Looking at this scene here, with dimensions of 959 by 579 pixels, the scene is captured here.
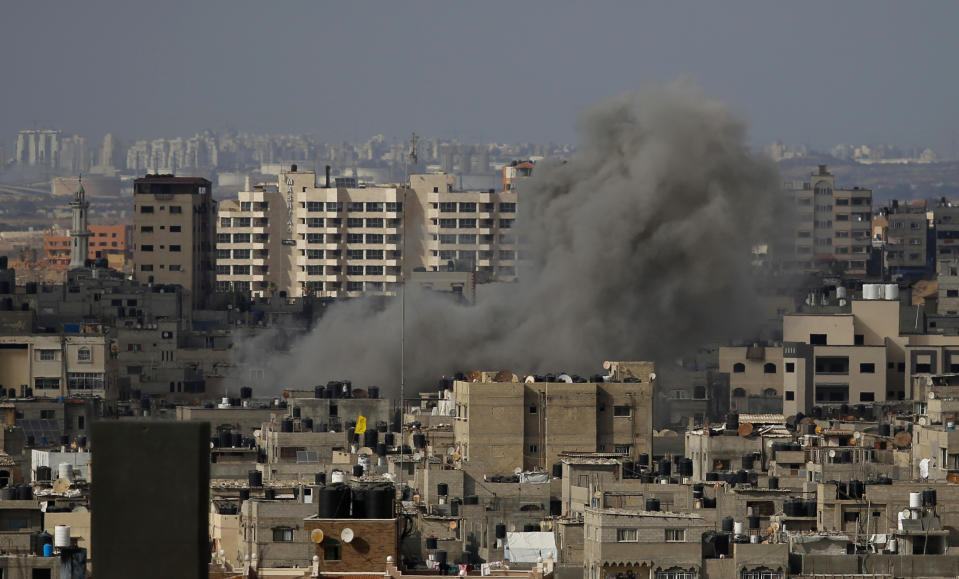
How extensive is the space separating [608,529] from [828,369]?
35988 millimetres

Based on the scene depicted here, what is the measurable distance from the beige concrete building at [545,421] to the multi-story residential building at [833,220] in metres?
72.1

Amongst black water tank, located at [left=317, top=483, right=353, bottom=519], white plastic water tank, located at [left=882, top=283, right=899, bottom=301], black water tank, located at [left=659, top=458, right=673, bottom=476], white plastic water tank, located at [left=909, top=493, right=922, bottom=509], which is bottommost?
black water tank, located at [left=659, top=458, right=673, bottom=476]

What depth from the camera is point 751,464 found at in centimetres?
3919

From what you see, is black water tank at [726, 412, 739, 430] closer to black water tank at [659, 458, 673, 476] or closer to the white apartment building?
black water tank at [659, 458, 673, 476]

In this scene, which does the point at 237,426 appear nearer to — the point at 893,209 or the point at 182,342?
the point at 182,342

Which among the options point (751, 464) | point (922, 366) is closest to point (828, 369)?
point (922, 366)

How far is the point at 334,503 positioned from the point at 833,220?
105254 millimetres

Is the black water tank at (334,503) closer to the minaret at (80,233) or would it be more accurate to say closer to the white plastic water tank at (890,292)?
the white plastic water tank at (890,292)

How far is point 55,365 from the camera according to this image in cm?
5438

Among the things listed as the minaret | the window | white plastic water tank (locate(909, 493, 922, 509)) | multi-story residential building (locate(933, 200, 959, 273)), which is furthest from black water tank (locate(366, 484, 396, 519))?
multi-story residential building (locate(933, 200, 959, 273))

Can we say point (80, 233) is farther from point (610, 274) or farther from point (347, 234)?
point (610, 274)

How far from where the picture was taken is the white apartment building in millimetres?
118062

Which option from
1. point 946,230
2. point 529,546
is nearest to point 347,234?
point 946,230

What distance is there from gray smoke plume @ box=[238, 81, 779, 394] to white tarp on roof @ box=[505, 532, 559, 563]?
30.7 m
